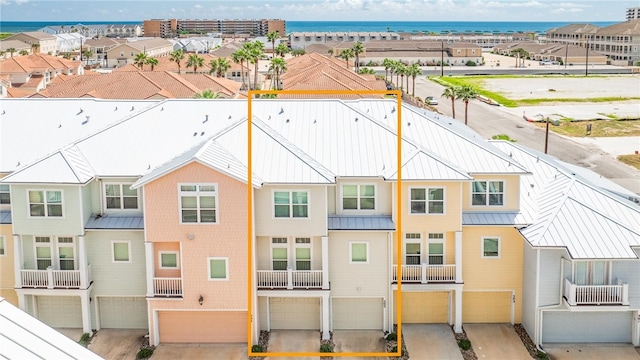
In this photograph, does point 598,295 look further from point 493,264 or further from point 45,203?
point 45,203

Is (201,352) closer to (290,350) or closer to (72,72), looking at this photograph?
(290,350)

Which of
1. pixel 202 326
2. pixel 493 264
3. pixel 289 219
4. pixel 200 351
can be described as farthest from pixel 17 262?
pixel 493 264

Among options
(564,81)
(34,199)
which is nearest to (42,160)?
(34,199)

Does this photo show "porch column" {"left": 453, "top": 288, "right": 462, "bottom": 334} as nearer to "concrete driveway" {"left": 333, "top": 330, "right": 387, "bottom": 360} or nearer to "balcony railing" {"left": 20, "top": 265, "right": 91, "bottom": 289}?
"concrete driveway" {"left": 333, "top": 330, "right": 387, "bottom": 360}

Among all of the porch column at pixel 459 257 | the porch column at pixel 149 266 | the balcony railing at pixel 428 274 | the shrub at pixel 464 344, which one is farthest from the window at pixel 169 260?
the shrub at pixel 464 344

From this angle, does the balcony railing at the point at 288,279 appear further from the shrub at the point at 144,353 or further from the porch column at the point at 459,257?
the porch column at the point at 459,257
